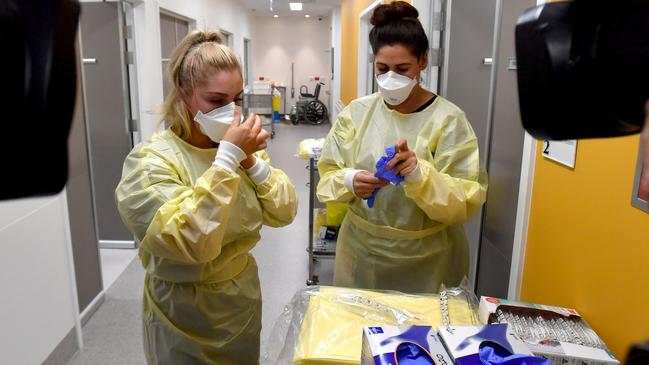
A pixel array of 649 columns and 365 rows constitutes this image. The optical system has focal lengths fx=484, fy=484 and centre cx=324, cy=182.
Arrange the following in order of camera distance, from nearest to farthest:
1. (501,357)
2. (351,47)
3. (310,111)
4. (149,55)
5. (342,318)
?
(501,357), (342,318), (149,55), (351,47), (310,111)

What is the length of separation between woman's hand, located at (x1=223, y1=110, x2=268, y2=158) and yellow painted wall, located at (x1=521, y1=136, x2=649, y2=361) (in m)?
0.79

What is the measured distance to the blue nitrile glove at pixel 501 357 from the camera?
0.76m

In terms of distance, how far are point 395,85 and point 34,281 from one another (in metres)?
1.71

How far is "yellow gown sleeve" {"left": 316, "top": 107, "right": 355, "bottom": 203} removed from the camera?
1615mm

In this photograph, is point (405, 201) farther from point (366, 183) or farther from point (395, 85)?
point (395, 85)

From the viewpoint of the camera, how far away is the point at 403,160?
1378 millimetres

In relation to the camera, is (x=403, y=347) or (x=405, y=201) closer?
(x=403, y=347)

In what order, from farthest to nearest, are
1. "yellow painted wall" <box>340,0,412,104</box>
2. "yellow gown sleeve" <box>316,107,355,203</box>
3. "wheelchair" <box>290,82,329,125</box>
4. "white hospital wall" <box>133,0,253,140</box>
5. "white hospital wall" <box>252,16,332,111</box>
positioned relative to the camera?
"white hospital wall" <box>252,16,332,111</box> < "wheelchair" <box>290,82,329,125</box> < "yellow painted wall" <box>340,0,412,104</box> < "white hospital wall" <box>133,0,253,140</box> < "yellow gown sleeve" <box>316,107,355,203</box>

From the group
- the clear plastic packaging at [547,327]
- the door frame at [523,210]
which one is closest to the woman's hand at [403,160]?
the door frame at [523,210]

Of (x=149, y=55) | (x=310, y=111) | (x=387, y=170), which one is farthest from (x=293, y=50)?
(x=387, y=170)

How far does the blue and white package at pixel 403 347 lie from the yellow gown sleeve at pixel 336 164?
2.42 feet

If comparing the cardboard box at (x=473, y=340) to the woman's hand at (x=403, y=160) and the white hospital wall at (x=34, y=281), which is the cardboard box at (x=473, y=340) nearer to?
the woman's hand at (x=403, y=160)

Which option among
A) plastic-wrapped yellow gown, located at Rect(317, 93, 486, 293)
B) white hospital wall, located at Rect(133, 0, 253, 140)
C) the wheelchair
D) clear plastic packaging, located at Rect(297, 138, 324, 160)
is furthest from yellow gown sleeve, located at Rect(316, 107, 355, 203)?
the wheelchair

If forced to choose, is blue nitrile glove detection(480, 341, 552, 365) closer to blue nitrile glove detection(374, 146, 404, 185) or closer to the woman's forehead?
blue nitrile glove detection(374, 146, 404, 185)
